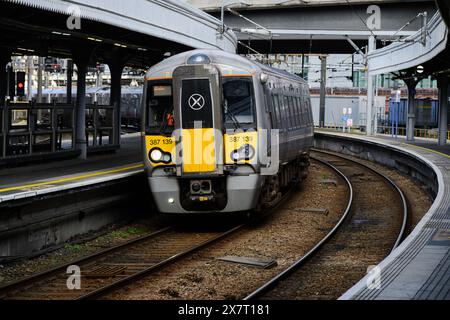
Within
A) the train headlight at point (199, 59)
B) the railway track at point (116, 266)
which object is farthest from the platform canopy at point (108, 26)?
the railway track at point (116, 266)

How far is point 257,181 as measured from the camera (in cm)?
1253

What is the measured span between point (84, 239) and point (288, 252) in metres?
3.81

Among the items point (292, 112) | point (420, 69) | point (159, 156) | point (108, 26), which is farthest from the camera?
point (420, 69)

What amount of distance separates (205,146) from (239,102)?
1.13 metres

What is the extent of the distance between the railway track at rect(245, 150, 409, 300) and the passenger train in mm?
2013

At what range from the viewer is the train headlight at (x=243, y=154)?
40.6 ft

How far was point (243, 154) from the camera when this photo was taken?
40.7 ft

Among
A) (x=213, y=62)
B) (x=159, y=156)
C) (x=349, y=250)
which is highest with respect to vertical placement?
(x=213, y=62)

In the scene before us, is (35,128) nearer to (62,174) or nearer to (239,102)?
(62,174)

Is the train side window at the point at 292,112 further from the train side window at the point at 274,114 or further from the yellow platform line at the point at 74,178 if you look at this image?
the yellow platform line at the point at 74,178

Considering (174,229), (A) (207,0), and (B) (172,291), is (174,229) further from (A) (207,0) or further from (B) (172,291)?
(A) (207,0)

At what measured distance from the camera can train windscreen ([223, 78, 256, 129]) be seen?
1263cm

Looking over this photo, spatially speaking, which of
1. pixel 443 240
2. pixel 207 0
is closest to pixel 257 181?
pixel 443 240

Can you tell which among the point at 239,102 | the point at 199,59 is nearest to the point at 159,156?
the point at 239,102
